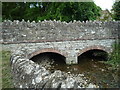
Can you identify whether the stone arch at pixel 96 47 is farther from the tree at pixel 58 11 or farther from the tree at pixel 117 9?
the tree at pixel 58 11

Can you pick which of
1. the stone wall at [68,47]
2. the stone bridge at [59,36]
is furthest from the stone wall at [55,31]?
the stone wall at [68,47]

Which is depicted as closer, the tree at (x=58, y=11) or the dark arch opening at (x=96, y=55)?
the dark arch opening at (x=96, y=55)

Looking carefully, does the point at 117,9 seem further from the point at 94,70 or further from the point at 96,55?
the point at 94,70

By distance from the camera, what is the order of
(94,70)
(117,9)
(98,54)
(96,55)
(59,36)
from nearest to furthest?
(94,70) < (59,36) < (98,54) < (96,55) < (117,9)

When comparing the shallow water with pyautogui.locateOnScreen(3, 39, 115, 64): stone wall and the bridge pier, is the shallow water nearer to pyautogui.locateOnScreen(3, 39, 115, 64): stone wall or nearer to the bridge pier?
the bridge pier

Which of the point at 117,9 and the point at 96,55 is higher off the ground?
the point at 117,9

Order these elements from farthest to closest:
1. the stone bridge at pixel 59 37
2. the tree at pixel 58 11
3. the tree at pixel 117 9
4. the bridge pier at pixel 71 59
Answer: the tree at pixel 58 11 → the tree at pixel 117 9 → the bridge pier at pixel 71 59 → the stone bridge at pixel 59 37

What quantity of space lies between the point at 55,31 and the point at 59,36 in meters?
0.51

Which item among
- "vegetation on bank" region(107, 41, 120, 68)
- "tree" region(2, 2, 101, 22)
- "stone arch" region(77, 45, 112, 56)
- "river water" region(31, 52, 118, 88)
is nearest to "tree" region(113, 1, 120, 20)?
"tree" region(2, 2, 101, 22)

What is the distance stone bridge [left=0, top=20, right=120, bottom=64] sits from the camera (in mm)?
10742

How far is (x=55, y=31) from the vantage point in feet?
38.2

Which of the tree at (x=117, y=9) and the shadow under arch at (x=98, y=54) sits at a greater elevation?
the tree at (x=117, y=9)

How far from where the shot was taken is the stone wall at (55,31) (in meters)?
10.7

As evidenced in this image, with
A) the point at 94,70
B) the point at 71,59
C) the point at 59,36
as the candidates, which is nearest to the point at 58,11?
the point at 59,36
